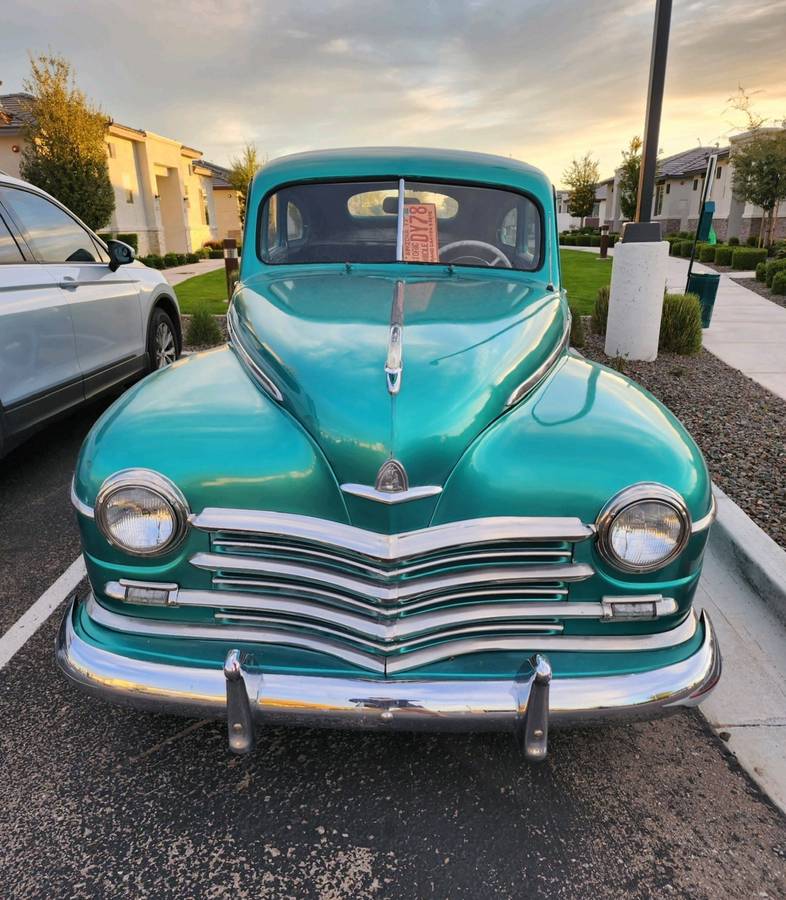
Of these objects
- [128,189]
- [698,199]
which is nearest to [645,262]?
[128,189]

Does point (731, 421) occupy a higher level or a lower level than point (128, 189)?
lower

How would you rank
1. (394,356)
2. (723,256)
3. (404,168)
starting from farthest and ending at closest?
1. (723,256)
2. (404,168)
3. (394,356)

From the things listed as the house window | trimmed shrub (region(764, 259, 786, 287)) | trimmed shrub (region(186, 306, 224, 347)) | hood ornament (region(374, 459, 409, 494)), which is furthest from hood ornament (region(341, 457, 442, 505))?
the house window

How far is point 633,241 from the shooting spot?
670 cm

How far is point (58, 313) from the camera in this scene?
168 inches

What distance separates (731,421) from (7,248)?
5.13m

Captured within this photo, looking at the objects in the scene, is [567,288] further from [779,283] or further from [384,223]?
[384,223]

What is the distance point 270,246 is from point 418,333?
1579mm

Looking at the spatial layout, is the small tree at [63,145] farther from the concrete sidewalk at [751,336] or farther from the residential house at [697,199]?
the residential house at [697,199]

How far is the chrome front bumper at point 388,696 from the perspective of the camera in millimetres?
1725

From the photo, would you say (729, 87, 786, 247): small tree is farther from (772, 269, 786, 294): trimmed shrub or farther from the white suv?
the white suv

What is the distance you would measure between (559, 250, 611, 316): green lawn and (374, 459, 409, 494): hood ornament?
7123 millimetres

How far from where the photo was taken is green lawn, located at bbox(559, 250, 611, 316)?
11516 mm

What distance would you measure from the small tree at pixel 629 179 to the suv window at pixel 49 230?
→ 133ft
